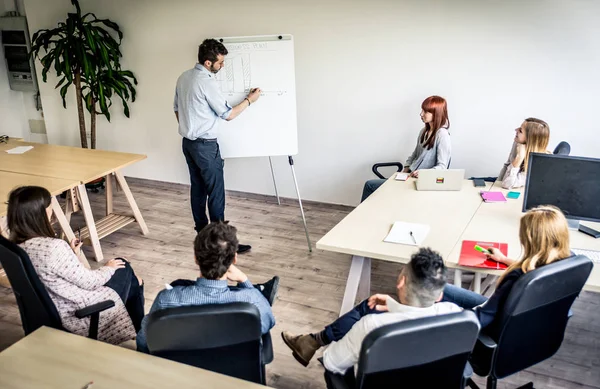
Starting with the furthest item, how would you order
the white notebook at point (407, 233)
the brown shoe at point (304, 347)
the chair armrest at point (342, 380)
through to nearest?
the white notebook at point (407, 233) < the brown shoe at point (304, 347) < the chair armrest at point (342, 380)

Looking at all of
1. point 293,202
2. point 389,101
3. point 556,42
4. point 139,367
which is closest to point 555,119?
point 556,42

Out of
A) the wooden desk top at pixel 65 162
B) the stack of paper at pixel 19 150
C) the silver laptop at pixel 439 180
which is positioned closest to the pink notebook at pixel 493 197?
the silver laptop at pixel 439 180

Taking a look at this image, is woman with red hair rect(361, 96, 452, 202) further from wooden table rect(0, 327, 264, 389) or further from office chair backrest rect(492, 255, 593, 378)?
wooden table rect(0, 327, 264, 389)

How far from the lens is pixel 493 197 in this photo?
3.60 metres

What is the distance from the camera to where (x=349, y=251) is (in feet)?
9.53

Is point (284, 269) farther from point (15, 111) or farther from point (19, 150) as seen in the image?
point (15, 111)

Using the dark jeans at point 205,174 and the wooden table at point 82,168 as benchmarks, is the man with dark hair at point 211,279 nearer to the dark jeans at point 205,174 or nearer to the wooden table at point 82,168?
the dark jeans at point 205,174

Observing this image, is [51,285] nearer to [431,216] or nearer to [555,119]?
[431,216]

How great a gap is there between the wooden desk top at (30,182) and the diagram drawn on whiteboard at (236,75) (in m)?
1.44

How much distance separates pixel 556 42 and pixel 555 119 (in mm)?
618

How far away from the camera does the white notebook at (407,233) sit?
116 inches

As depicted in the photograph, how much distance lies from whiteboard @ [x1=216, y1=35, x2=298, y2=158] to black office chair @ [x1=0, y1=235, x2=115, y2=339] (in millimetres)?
2470

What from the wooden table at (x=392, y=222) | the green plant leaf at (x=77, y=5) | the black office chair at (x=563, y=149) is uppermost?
the green plant leaf at (x=77, y=5)

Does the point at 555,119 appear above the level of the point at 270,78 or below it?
below
